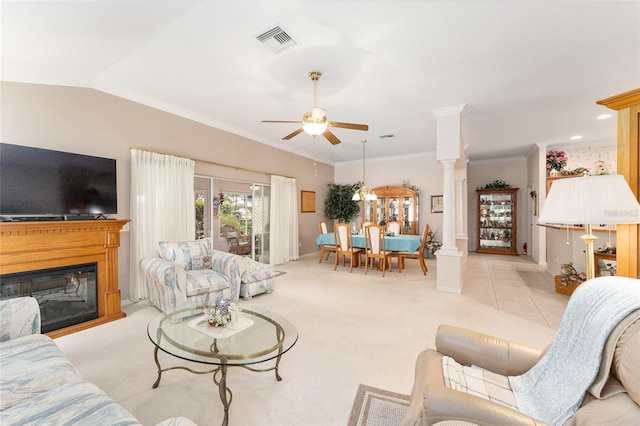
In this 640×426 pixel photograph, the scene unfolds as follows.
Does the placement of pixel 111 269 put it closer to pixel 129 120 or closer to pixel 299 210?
pixel 129 120

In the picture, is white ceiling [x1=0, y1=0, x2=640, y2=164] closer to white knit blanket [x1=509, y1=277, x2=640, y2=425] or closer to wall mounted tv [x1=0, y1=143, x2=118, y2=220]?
wall mounted tv [x1=0, y1=143, x2=118, y2=220]

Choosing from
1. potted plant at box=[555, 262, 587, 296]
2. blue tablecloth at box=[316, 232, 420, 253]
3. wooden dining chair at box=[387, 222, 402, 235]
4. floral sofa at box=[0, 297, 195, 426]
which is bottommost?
potted plant at box=[555, 262, 587, 296]

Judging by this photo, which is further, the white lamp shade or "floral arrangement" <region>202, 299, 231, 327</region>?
"floral arrangement" <region>202, 299, 231, 327</region>

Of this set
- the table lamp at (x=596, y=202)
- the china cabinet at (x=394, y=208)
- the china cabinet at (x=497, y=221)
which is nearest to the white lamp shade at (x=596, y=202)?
the table lamp at (x=596, y=202)

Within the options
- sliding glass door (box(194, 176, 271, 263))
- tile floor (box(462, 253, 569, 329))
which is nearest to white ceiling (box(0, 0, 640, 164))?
sliding glass door (box(194, 176, 271, 263))

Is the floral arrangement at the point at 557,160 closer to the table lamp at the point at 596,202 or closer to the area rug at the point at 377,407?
the table lamp at the point at 596,202

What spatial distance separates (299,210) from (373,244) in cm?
244

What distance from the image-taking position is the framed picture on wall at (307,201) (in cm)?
725

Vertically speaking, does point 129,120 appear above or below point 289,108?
below

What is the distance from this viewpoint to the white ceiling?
2.12 meters

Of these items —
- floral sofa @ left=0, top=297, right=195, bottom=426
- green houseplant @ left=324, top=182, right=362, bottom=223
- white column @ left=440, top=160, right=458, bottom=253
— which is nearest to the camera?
floral sofa @ left=0, top=297, right=195, bottom=426

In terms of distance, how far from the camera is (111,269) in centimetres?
317

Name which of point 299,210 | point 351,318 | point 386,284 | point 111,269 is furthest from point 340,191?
point 111,269

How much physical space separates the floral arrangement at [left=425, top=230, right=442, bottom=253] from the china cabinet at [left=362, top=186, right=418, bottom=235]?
385mm
